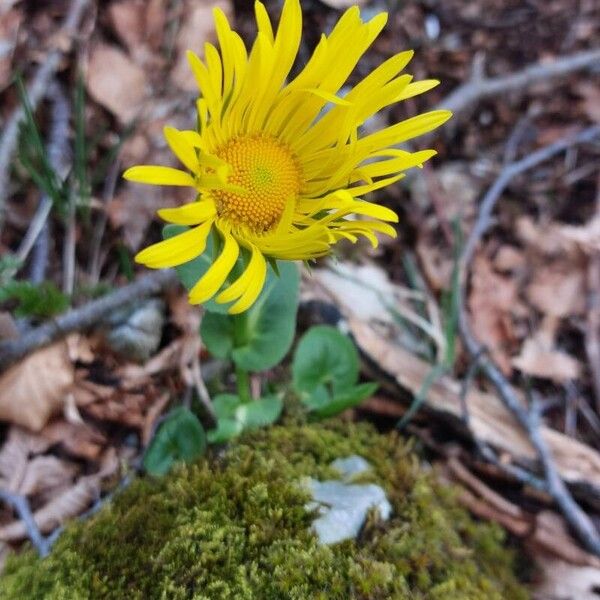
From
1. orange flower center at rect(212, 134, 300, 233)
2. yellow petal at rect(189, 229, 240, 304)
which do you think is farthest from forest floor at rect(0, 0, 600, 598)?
yellow petal at rect(189, 229, 240, 304)

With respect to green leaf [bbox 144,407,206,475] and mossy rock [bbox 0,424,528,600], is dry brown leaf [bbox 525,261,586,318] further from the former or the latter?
green leaf [bbox 144,407,206,475]

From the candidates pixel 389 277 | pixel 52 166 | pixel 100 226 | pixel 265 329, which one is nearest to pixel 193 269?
pixel 265 329

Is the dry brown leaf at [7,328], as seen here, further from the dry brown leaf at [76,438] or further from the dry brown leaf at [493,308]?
the dry brown leaf at [493,308]

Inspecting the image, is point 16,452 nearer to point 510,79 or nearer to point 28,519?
point 28,519

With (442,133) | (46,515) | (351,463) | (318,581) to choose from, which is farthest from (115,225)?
(442,133)

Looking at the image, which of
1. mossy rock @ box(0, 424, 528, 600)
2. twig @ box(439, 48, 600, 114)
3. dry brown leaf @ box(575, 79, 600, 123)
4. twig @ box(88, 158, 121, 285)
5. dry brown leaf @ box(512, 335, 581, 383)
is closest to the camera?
mossy rock @ box(0, 424, 528, 600)

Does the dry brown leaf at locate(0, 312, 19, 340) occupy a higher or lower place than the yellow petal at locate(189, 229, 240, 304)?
lower
